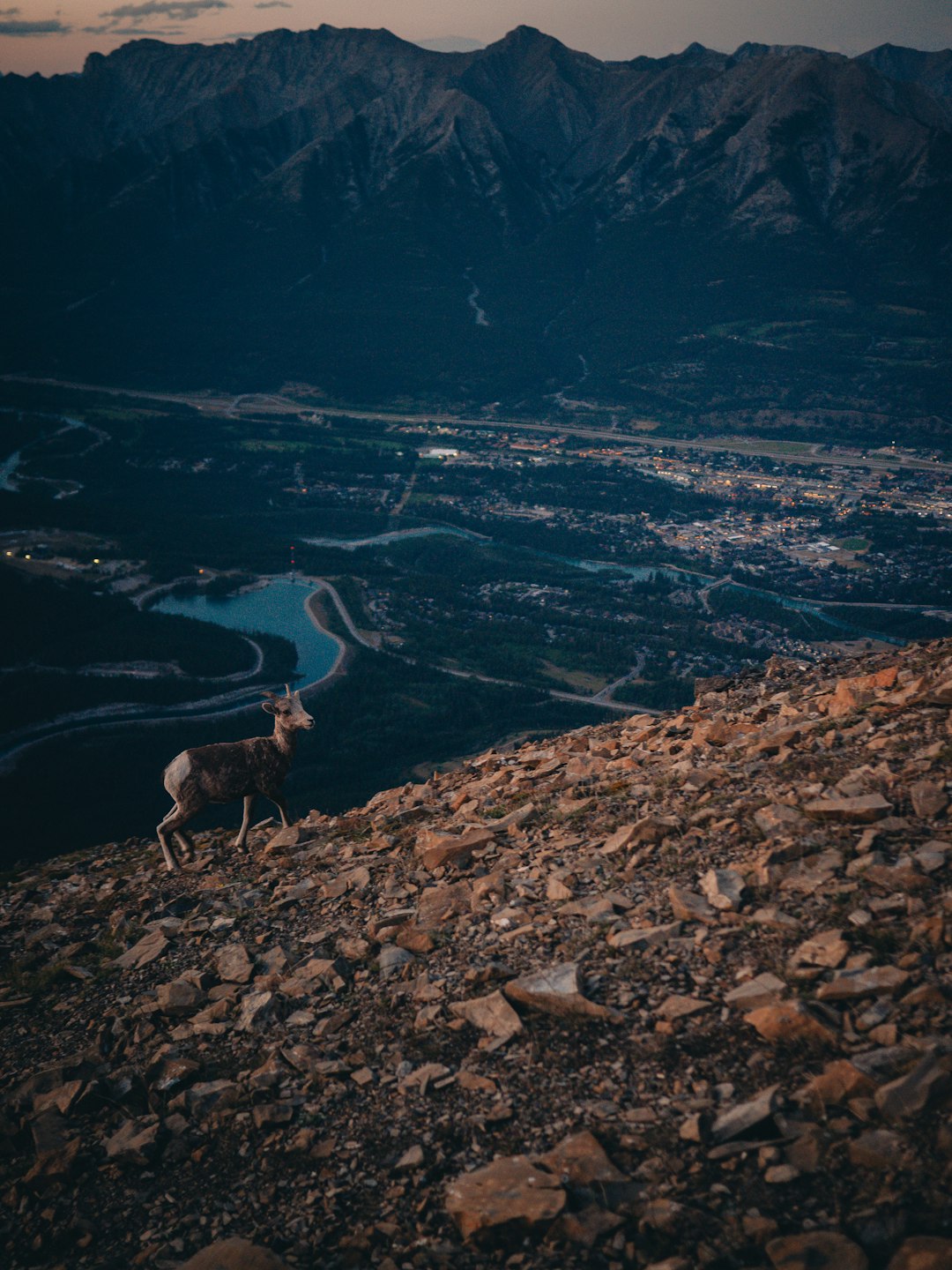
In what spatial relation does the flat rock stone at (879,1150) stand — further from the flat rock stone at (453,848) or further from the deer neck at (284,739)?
the deer neck at (284,739)

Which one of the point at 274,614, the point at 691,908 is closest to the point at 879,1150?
the point at 691,908

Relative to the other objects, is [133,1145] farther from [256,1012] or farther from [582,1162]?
[582,1162]

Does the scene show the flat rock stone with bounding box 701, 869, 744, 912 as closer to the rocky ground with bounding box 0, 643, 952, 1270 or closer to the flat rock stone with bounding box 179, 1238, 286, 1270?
the rocky ground with bounding box 0, 643, 952, 1270

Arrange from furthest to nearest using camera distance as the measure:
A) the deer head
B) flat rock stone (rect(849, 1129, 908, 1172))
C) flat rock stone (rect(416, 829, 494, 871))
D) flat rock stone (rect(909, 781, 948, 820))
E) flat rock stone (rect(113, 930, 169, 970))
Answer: the deer head
flat rock stone (rect(416, 829, 494, 871))
flat rock stone (rect(113, 930, 169, 970))
flat rock stone (rect(909, 781, 948, 820))
flat rock stone (rect(849, 1129, 908, 1172))

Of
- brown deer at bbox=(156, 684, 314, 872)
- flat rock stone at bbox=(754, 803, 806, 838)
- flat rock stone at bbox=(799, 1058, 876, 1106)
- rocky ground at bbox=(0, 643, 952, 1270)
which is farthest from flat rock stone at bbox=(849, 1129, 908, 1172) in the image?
brown deer at bbox=(156, 684, 314, 872)

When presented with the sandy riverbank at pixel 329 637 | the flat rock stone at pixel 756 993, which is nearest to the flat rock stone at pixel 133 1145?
the flat rock stone at pixel 756 993

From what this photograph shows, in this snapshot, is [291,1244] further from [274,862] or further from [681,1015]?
[274,862]
